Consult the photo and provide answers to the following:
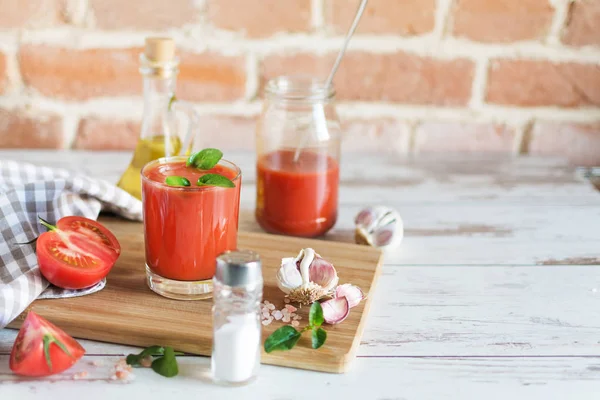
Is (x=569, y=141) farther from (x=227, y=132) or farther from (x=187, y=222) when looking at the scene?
(x=187, y=222)

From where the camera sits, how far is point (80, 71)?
1.54m

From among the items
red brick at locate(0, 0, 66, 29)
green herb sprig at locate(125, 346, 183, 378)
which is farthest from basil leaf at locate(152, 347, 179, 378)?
red brick at locate(0, 0, 66, 29)

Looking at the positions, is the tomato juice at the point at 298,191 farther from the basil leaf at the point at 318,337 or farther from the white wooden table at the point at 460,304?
the basil leaf at the point at 318,337

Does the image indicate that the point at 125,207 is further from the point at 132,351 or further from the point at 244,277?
the point at 244,277

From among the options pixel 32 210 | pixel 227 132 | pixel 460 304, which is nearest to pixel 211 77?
pixel 227 132

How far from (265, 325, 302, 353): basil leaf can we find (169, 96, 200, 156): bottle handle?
0.43m

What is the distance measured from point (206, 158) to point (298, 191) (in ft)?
0.73

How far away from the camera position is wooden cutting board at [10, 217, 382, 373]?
78cm

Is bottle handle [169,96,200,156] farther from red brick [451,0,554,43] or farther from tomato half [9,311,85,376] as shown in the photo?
red brick [451,0,554,43]

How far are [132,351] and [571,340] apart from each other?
1.66ft

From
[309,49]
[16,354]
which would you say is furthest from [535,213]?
[16,354]

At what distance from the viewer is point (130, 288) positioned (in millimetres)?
918

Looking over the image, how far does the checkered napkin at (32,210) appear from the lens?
86 cm

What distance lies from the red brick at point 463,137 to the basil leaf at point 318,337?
0.91 m
